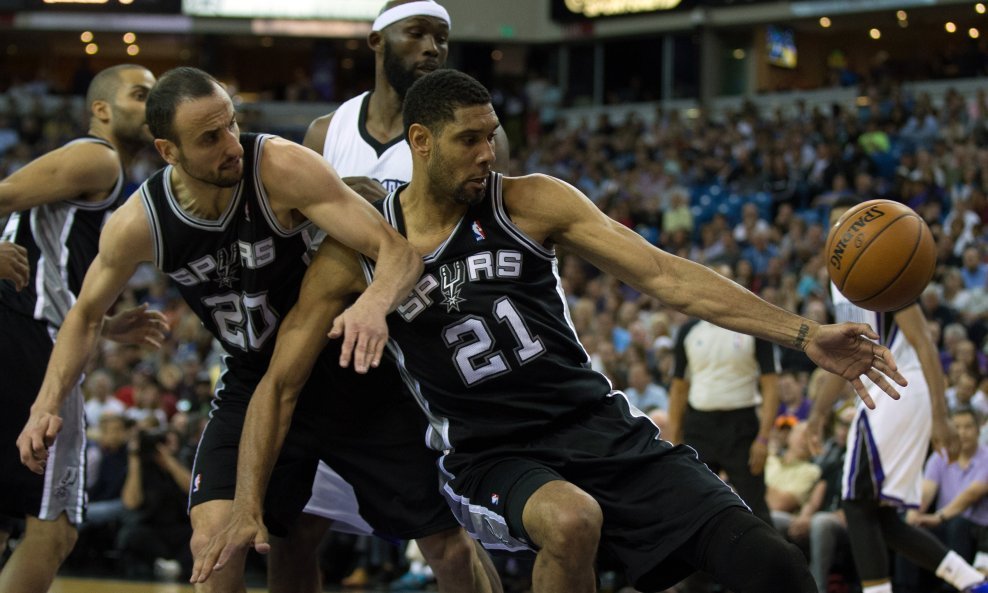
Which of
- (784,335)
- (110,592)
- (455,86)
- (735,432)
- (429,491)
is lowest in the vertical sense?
(110,592)

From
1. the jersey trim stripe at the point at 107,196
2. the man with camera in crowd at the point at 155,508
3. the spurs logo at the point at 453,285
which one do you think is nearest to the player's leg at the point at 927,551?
the spurs logo at the point at 453,285

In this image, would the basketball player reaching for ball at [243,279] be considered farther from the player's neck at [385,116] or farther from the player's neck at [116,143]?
the player's neck at [116,143]

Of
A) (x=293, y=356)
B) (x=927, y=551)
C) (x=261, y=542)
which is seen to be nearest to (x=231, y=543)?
(x=261, y=542)

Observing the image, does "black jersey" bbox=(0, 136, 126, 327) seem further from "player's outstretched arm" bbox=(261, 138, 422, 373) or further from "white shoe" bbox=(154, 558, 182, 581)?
"white shoe" bbox=(154, 558, 182, 581)

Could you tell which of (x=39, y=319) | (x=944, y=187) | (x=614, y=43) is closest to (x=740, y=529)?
(x=39, y=319)

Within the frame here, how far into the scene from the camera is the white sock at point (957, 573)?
6359 millimetres

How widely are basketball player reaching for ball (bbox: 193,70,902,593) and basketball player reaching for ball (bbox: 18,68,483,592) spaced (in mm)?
177

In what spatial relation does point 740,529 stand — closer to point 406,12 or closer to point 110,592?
point 406,12

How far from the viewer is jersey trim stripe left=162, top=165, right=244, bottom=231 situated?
4.18 meters

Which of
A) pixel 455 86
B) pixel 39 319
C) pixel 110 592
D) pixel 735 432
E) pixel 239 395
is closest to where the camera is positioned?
pixel 455 86

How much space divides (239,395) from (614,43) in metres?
20.7

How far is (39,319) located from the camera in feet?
17.0

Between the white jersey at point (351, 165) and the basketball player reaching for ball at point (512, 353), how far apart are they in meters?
0.76

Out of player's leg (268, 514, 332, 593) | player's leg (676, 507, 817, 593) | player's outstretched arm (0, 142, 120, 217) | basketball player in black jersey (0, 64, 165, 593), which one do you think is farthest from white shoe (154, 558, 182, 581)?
player's leg (676, 507, 817, 593)
